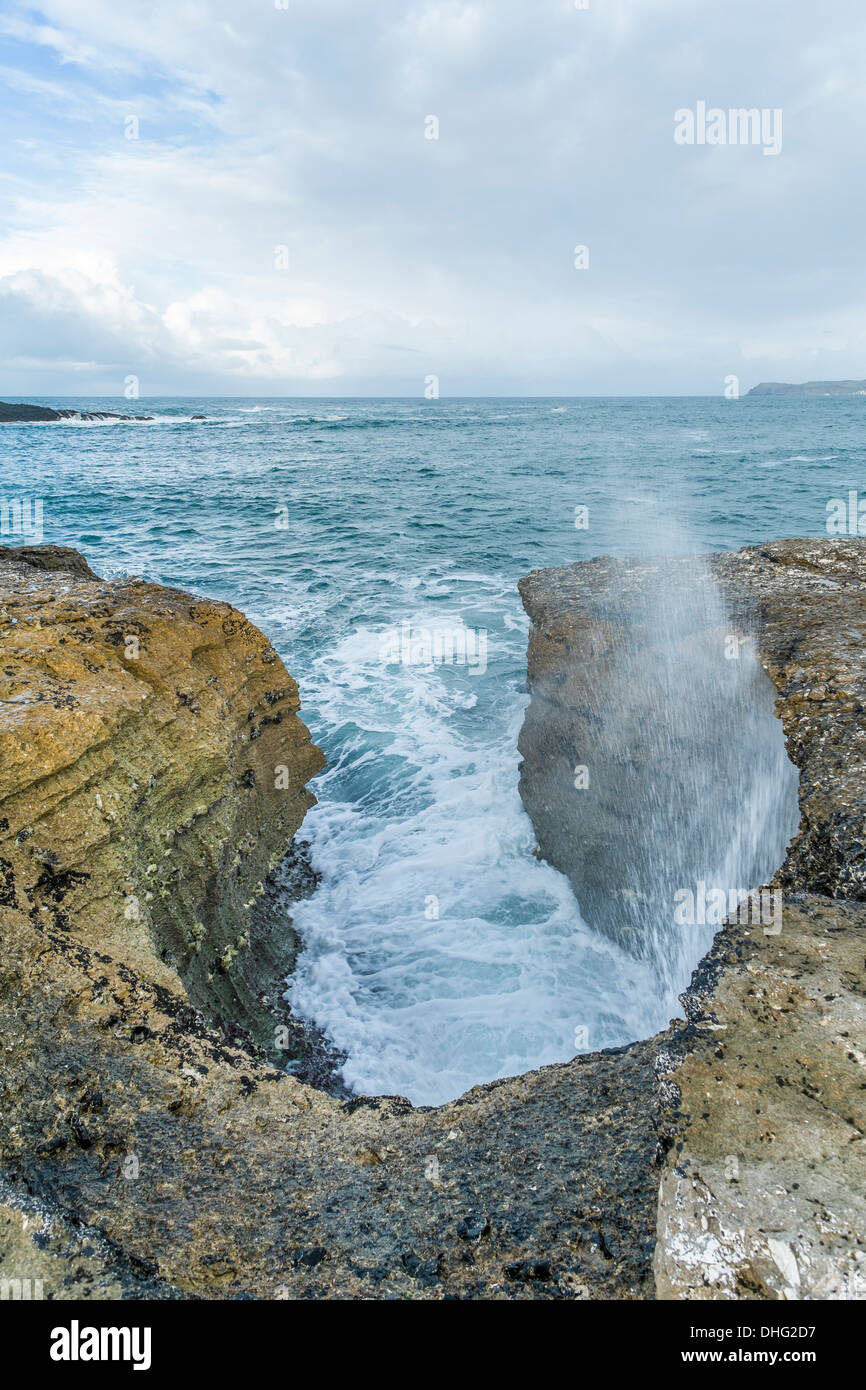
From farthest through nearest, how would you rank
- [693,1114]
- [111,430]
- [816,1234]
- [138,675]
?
1. [111,430]
2. [138,675]
3. [693,1114]
4. [816,1234]

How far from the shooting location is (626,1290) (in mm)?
2184

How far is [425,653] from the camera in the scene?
13.8 m

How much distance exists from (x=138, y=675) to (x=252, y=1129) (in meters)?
3.44

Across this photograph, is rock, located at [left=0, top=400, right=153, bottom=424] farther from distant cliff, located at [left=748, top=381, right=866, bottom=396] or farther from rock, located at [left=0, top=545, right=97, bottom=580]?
distant cliff, located at [left=748, top=381, right=866, bottom=396]

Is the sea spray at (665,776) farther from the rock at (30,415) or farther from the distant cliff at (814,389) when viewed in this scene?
the distant cliff at (814,389)

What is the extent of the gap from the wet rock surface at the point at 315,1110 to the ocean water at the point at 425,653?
1.85 m

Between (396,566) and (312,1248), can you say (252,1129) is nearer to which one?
(312,1248)

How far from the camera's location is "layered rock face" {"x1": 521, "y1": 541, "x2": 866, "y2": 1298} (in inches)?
79.3

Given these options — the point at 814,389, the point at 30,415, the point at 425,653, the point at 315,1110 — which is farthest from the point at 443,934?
the point at 814,389

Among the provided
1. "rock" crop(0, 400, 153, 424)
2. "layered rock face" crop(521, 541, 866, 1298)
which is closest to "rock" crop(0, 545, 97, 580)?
"layered rock face" crop(521, 541, 866, 1298)

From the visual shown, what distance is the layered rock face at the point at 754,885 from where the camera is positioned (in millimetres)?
2014

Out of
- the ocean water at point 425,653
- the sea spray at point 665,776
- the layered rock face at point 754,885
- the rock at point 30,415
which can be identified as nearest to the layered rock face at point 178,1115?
the layered rock face at point 754,885

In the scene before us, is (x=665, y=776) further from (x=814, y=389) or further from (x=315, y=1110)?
(x=814, y=389)
